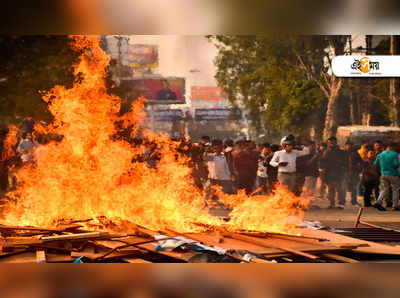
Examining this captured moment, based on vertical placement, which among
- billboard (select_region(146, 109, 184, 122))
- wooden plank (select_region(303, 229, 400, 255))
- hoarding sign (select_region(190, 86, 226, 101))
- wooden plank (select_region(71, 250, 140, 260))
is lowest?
wooden plank (select_region(303, 229, 400, 255))

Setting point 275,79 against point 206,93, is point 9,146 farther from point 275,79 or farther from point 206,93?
point 275,79

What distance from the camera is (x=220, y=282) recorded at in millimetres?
4926

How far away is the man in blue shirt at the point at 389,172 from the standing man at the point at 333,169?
848 mm

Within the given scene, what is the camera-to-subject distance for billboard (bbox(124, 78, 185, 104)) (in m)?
15.0

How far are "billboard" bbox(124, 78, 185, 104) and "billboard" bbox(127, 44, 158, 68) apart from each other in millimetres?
540

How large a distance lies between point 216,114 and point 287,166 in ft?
18.7

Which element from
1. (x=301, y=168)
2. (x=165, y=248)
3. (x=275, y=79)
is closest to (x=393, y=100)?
(x=275, y=79)

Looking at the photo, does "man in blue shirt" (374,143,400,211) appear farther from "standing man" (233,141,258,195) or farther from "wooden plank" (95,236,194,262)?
"wooden plank" (95,236,194,262)

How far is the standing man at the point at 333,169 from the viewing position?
1248 centimetres

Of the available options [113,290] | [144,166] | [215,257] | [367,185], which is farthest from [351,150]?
Answer: [113,290]

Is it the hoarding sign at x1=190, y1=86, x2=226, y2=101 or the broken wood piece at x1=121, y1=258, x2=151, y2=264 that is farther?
the hoarding sign at x1=190, y1=86, x2=226, y2=101

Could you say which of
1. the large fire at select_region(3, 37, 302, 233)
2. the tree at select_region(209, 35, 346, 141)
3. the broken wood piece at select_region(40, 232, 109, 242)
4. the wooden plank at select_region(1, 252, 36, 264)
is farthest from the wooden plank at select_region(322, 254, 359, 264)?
the tree at select_region(209, 35, 346, 141)

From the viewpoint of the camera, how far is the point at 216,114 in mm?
16703
